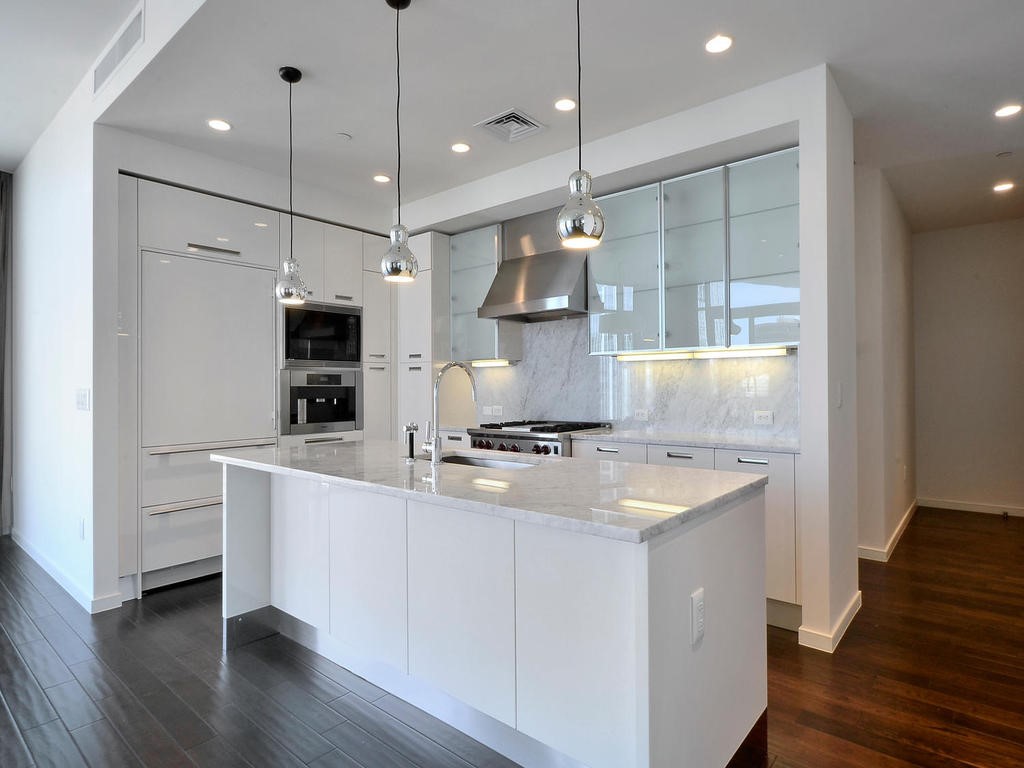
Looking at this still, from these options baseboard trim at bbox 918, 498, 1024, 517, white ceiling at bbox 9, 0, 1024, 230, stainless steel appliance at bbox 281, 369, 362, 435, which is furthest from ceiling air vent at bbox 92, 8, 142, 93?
baseboard trim at bbox 918, 498, 1024, 517

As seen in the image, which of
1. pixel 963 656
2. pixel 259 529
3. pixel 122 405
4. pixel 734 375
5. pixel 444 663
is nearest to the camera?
pixel 444 663

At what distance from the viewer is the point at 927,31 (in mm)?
2436

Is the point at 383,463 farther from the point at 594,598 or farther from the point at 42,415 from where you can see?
the point at 42,415

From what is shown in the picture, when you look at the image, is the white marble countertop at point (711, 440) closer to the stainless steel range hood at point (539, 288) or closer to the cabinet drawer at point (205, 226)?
the stainless steel range hood at point (539, 288)

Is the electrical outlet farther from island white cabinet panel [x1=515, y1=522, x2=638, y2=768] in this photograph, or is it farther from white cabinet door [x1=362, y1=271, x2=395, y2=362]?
white cabinet door [x1=362, y1=271, x2=395, y2=362]

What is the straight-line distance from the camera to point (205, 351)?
3.79 m

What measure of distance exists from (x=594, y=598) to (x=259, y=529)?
6.52ft

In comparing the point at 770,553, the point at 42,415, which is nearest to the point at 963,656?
the point at 770,553

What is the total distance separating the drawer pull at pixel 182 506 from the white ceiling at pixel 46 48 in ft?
8.37

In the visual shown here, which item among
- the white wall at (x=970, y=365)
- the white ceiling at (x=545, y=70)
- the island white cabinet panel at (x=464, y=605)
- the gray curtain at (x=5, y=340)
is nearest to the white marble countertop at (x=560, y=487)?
the island white cabinet panel at (x=464, y=605)

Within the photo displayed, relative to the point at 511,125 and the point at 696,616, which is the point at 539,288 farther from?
the point at 696,616

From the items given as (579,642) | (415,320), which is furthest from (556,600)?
(415,320)

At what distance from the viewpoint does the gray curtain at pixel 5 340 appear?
4.72 metres

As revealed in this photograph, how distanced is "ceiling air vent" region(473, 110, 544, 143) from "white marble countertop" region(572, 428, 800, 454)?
1.89 metres
